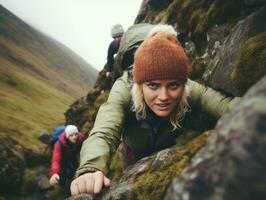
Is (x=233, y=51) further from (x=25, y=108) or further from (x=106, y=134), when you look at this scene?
(x=25, y=108)

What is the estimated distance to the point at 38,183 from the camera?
36.2m

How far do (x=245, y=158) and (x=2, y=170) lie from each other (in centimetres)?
3385

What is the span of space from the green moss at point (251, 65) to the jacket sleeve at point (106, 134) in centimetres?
233

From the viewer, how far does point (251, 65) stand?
21.7ft

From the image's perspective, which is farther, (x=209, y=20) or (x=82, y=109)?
(x=82, y=109)

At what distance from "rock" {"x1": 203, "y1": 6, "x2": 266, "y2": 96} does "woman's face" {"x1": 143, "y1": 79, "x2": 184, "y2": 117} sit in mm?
1554

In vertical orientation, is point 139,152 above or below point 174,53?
below

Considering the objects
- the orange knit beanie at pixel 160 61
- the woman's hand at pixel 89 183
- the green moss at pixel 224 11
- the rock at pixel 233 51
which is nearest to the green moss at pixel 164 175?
the woman's hand at pixel 89 183

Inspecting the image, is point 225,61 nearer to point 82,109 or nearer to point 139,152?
point 139,152

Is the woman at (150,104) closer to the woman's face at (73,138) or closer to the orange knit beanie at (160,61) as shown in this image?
the orange knit beanie at (160,61)

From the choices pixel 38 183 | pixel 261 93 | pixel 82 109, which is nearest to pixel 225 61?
pixel 261 93

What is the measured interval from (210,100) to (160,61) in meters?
1.37

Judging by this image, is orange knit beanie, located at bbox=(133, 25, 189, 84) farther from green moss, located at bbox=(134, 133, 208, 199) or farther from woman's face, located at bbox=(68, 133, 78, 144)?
woman's face, located at bbox=(68, 133, 78, 144)

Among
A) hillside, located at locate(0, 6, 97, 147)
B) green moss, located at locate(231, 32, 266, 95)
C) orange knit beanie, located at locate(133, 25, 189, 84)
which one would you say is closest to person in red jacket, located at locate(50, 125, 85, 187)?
orange knit beanie, located at locate(133, 25, 189, 84)
